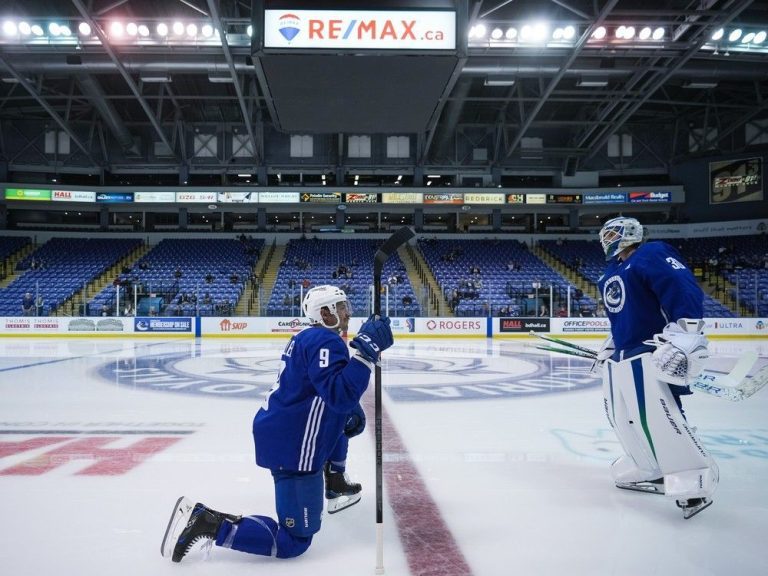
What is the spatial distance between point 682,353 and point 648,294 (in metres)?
0.48

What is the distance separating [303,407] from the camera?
8.23 feet

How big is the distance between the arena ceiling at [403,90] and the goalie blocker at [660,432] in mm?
9222

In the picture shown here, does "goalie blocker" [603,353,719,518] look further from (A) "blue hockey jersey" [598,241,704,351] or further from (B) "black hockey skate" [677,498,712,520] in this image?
(A) "blue hockey jersey" [598,241,704,351]

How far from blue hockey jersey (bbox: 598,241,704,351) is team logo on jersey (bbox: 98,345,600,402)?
364 centimetres

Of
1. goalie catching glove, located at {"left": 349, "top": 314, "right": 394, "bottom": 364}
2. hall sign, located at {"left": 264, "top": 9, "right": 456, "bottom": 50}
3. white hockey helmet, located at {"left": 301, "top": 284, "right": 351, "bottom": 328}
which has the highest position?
hall sign, located at {"left": 264, "top": 9, "right": 456, "bottom": 50}

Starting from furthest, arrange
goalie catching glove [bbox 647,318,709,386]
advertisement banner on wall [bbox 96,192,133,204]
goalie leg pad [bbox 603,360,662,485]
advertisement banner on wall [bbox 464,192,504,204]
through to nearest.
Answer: advertisement banner on wall [bbox 464,192,504,204]
advertisement banner on wall [bbox 96,192,133,204]
goalie leg pad [bbox 603,360,662,485]
goalie catching glove [bbox 647,318,709,386]

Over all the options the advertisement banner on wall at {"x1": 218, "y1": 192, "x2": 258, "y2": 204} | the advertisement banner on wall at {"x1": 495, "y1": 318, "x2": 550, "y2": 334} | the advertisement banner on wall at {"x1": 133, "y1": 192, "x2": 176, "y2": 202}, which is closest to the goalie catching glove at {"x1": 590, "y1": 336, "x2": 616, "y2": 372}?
the advertisement banner on wall at {"x1": 495, "y1": 318, "x2": 550, "y2": 334}

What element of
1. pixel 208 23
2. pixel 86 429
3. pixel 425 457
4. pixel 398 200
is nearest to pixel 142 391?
pixel 86 429

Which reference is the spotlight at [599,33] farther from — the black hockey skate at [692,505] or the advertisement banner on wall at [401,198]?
the black hockey skate at [692,505]

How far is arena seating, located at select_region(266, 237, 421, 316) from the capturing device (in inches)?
707

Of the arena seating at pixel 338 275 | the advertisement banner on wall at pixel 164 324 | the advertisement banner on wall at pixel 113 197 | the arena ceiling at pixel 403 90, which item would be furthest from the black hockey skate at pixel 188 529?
the advertisement banner on wall at pixel 113 197

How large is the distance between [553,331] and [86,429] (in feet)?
49.1

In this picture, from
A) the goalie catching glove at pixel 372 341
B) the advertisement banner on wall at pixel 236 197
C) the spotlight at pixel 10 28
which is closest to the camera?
the goalie catching glove at pixel 372 341

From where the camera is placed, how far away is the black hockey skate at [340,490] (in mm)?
3115
